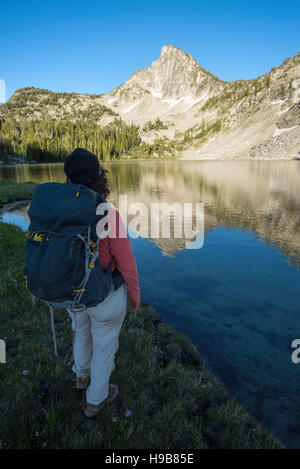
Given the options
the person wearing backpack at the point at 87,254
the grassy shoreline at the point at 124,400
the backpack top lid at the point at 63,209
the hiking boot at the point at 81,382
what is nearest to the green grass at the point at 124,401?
the grassy shoreline at the point at 124,400

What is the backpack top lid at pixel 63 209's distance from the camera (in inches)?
97.6

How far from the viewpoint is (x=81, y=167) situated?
111 inches

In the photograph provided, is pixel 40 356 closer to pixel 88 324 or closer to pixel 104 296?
pixel 88 324

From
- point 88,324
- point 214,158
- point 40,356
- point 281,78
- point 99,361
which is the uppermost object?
point 281,78

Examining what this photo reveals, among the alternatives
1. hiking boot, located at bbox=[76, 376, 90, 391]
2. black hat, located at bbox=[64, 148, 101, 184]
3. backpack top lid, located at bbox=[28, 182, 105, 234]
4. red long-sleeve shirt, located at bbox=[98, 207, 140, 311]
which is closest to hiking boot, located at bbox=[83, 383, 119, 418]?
hiking boot, located at bbox=[76, 376, 90, 391]

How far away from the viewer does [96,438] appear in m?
3.22

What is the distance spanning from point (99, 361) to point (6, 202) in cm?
2898

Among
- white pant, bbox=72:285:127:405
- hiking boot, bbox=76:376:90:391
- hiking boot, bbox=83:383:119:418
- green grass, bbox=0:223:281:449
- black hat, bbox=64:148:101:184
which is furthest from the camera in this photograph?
hiking boot, bbox=76:376:90:391

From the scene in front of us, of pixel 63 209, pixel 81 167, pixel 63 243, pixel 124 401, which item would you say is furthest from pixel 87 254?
pixel 124 401

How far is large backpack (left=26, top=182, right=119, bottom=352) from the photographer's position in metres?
2.49

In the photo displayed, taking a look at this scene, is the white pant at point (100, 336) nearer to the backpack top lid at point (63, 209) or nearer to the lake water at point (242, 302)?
the backpack top lid at point (63, 209)

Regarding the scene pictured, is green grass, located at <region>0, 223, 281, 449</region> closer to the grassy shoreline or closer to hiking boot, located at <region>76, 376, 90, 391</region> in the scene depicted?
the grassy shoreline

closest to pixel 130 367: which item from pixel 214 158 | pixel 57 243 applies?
pixel 57 243

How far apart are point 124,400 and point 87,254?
2.98 meters
